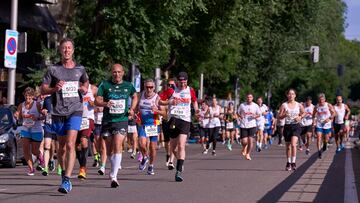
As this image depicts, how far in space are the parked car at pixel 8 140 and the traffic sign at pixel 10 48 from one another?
447cm

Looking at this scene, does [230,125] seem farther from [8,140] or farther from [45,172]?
[45,172]

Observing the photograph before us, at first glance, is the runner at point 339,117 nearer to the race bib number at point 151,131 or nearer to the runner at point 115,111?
the race bib number at point 151,131

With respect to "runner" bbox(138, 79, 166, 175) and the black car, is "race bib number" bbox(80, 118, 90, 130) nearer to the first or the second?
"runner" bbox(138, 79, 166, 175)

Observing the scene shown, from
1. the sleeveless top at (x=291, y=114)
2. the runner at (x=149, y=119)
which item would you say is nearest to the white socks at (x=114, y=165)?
the runner at (x=149, y=119)

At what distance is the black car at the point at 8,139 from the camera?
→ 64.0ft

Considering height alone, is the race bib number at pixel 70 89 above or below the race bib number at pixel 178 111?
above

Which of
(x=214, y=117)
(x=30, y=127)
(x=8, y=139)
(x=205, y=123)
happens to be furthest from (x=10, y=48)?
(x=30, y=127)

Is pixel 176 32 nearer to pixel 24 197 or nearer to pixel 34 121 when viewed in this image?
pixel 34 121

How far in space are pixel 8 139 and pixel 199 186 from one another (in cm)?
660

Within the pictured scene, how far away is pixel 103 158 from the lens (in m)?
16.6

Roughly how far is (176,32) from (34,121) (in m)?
14.3

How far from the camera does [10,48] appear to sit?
2519 cm

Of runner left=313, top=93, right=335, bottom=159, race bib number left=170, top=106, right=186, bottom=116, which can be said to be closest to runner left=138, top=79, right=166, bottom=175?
race bib number left=170, top=106, right=186, bottom=116

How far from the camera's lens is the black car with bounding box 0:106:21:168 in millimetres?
19516
